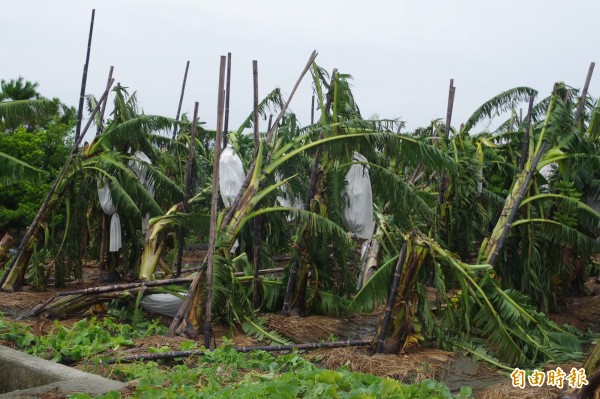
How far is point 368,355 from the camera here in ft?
28.5

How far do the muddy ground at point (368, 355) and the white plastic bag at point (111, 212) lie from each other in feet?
5.50

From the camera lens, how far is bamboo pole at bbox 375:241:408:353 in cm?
852

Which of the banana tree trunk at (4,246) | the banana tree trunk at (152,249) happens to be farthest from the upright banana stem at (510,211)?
the banana tree trunk at (4,246)

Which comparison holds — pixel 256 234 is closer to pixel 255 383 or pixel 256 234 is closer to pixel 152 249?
pixel 152 249

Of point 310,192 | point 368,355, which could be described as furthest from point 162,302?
point 368,355

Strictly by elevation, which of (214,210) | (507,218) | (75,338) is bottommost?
(75,338)

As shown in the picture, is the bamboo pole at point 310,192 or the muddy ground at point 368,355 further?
the bamboo pole at point 310,192

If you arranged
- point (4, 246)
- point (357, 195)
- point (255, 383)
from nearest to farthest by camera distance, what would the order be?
point (255, 383)
point (357, 195)
point (4, 246)

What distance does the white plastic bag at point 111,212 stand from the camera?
12.8 meters

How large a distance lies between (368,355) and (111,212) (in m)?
5.98

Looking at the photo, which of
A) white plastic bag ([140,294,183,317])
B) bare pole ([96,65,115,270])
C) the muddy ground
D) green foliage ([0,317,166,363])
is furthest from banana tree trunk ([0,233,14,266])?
white plastic bag ([140,294,183,317])

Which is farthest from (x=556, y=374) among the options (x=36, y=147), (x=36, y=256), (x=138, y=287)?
(x=36, y=147)

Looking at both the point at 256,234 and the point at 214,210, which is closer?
the point at 214,210

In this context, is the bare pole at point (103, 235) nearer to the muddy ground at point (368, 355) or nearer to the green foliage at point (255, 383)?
the muddy ground at point (368, 355)
